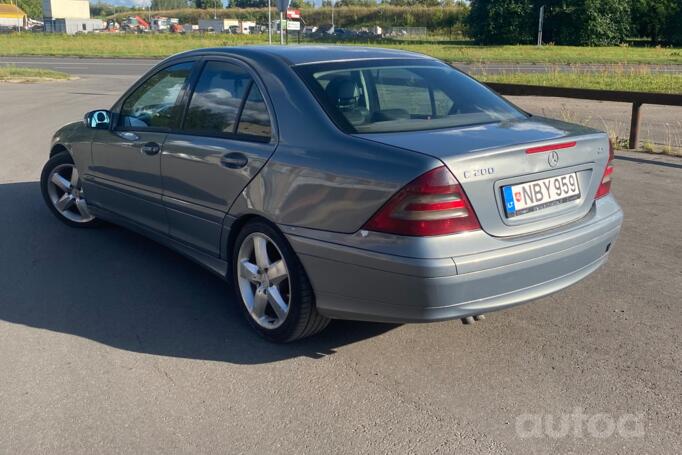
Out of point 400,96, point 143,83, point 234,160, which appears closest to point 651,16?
point 143,83

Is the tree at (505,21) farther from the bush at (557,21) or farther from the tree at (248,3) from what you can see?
the tree at (248,3)

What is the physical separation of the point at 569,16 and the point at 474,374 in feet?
177

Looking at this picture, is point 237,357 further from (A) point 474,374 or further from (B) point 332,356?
(A) point 474,374

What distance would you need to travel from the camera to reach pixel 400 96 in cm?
469

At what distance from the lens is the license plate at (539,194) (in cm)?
371

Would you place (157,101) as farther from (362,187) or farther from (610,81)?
(610,81)

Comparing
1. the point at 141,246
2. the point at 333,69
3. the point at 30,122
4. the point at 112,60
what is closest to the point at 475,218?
the point at 333,69

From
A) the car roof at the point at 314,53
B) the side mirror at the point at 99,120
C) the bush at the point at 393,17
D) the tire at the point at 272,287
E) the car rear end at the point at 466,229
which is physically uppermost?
the bush at the point at 393,17

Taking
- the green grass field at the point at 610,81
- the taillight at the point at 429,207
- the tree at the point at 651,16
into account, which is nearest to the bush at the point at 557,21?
the tree at the point at 651,16

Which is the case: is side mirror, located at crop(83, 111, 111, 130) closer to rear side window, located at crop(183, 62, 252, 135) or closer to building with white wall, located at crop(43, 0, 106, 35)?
rear side window, located at crop(183, 62, 252, 135)

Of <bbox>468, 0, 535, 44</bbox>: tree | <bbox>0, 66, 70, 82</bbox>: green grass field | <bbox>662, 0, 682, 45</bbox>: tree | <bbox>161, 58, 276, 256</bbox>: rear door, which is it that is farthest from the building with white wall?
<bbox>161, 58, 276, 256</bbox>: rear door

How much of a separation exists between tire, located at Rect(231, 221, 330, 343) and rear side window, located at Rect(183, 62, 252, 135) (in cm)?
75

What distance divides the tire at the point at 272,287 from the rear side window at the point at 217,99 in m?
0.75

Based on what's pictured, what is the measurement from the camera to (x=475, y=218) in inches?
141
